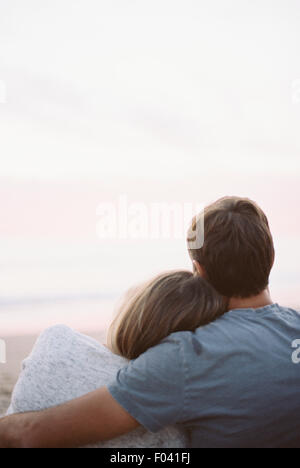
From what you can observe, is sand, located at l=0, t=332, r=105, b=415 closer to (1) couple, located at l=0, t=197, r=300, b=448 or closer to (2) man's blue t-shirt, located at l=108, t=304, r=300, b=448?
(1) couple, located at l=0, t=197, r=300, b=448

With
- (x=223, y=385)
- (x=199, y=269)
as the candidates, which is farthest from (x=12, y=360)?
(x=223, y=385)

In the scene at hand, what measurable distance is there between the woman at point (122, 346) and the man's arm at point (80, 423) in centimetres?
6

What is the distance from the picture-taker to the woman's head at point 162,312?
1.69 meters

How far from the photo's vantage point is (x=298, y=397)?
5.58ft

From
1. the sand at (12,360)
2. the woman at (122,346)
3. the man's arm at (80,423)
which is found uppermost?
the woman at (122,346)

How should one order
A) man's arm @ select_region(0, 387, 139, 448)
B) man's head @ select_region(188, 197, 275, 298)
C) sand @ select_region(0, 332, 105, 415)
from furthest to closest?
sand @ select_region(0, 332, 105, 415), man's head @ select_region(188, 197, 275, 298), man's arm @ select_region(0, 387, 139, 448)

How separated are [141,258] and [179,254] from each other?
90 centimetres

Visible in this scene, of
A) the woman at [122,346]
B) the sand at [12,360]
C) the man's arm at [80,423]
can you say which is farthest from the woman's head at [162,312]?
the sand at [12,360]

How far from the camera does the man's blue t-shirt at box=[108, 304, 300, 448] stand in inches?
62.1

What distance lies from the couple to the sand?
2.63 m

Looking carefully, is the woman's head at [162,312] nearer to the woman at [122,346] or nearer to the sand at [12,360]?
the woman at [122,346]

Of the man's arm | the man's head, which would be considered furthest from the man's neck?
the man's arm

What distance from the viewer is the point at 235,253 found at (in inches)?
71.0

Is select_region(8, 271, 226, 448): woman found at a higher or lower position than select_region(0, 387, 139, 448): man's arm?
higher
